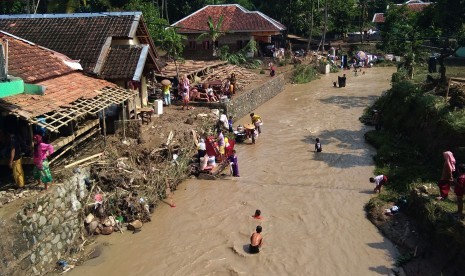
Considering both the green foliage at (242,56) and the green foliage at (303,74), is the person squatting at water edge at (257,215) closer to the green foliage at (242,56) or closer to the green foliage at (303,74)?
the green foliage at (242,56)

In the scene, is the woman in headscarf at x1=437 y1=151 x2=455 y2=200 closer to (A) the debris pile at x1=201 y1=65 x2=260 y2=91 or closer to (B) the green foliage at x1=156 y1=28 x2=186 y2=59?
(A) the debris pile at x1=201 y1=65 x2=260 y2=91

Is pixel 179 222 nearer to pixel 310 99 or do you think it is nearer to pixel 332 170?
pixel 332 170

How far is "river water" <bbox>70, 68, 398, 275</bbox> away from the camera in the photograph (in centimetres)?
1148

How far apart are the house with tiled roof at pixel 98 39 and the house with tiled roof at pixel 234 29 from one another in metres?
20.2

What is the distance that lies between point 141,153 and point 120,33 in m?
6.17

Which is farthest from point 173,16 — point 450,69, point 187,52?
point 450,69

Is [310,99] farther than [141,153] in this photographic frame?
Yes

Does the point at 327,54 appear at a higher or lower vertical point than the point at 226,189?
higher

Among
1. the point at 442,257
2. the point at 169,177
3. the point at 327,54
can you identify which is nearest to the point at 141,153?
the point at 169,177

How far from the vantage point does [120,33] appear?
19062 mm

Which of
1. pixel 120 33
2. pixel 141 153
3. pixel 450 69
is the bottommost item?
pixel 141 153

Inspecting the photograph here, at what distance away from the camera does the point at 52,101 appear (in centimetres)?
1273

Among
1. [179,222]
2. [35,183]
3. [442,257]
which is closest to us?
[442,257]

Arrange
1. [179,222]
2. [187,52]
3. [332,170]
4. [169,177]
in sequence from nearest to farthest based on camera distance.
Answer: [179,222], [169,177], [332,170], [187,52]
